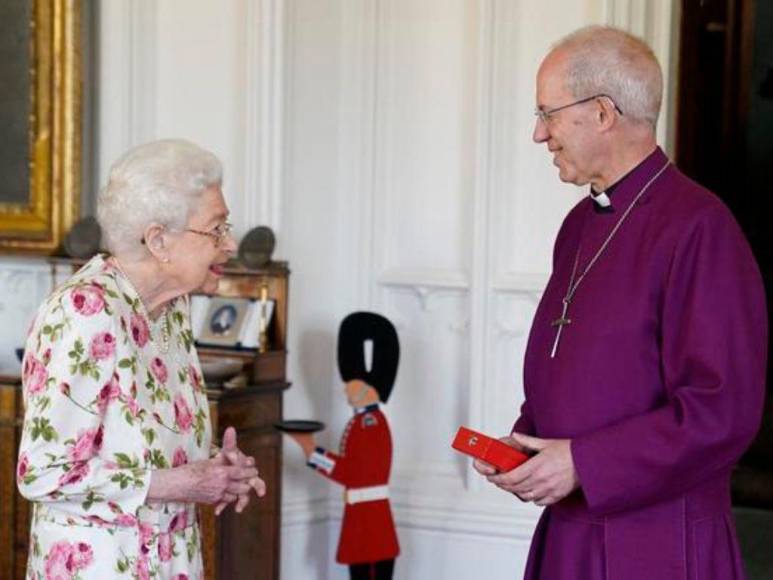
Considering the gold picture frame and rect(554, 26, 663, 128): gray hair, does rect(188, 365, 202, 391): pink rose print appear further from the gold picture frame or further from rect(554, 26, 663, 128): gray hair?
the gold picture frame

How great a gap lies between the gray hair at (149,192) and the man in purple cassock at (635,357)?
0.80m

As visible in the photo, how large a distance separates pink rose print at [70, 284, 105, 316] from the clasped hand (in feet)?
2.95

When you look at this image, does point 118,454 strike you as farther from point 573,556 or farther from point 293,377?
point 293,377

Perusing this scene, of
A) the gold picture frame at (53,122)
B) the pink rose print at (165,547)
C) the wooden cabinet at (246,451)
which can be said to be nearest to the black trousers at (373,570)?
the wooden cabinet at (246,451)

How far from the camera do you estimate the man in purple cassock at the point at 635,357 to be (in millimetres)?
2748

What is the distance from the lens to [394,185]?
18.6ft

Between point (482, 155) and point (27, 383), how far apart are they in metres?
2.68

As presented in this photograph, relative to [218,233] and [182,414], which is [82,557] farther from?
[218,233]

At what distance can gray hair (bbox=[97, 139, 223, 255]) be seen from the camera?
124 inches

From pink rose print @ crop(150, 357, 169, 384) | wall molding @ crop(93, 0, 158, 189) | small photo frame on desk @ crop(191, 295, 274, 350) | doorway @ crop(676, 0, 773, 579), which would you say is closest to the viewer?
pink rose print @ crop(150, 357, 169, 384)

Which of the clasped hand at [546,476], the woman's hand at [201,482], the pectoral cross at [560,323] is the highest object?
the pectoral cross at [560,323]

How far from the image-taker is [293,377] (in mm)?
5625

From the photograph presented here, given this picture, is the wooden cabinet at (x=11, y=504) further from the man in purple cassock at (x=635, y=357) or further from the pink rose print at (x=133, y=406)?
the man in purple cassock at (x=635, y=357)

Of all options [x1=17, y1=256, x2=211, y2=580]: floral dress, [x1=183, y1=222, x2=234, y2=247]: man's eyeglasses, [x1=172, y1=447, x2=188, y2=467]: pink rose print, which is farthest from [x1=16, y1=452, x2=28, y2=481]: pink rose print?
[x1=183, y1=222, x2=234, y2=247]: man's eyeglasses
